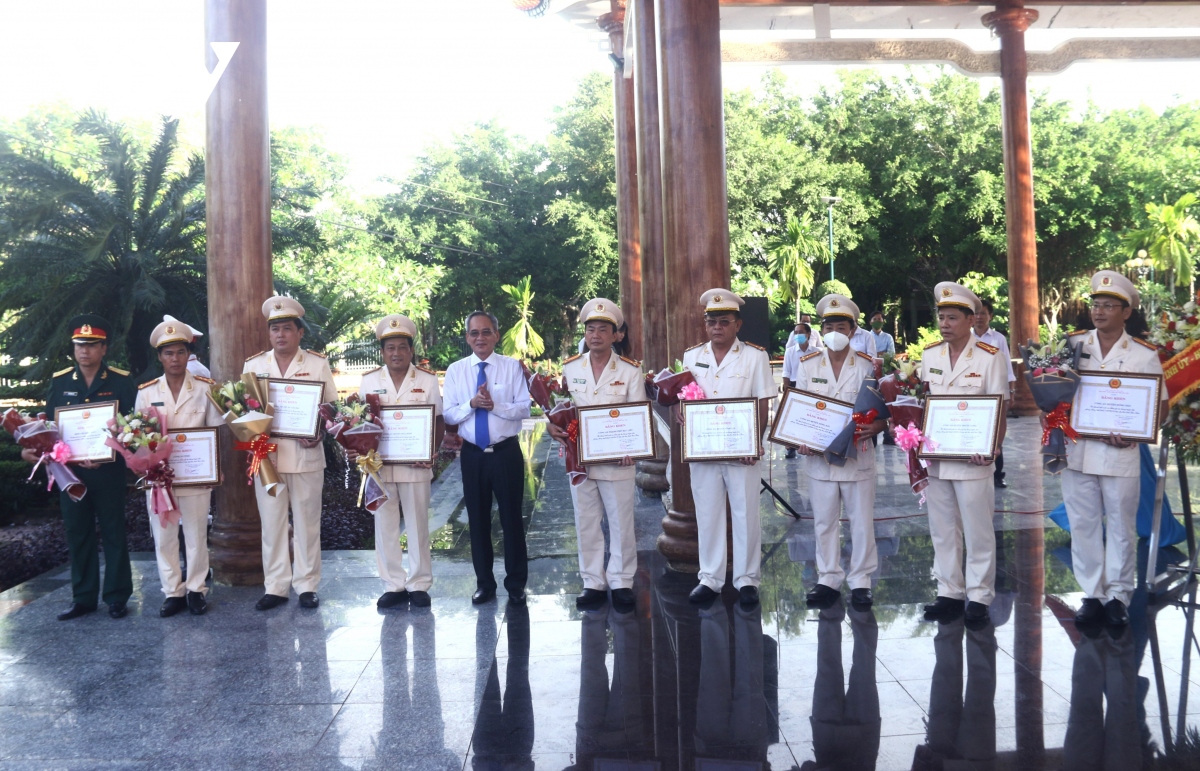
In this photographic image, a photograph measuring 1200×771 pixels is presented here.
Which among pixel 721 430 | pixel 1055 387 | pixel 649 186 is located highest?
pixel 649 186

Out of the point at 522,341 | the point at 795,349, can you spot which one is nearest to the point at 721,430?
the point at 795,349

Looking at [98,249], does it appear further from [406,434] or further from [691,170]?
A: [691,170]

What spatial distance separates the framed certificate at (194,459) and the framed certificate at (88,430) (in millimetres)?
392

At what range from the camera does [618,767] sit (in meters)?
4.04

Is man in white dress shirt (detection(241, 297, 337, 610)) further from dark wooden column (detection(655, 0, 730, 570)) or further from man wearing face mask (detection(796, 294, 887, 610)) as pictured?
man wearing face mask (detection(796, 294, 887, 610))

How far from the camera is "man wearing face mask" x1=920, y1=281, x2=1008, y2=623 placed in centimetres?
586

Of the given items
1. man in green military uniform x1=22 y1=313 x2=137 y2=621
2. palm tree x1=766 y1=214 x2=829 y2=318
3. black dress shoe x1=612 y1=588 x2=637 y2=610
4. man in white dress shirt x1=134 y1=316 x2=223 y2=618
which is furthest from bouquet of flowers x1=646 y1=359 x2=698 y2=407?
palm tree x1=766 y1=214 x2=829 y2=318

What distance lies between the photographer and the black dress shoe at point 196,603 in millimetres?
6527

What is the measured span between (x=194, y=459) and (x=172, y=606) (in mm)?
986

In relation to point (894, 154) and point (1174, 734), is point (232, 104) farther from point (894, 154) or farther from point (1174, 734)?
point (894, 154)

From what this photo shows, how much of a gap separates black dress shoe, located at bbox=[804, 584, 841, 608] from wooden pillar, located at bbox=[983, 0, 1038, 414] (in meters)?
12.6

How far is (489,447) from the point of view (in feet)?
21.5

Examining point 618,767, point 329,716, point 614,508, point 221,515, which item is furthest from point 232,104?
point 618,767

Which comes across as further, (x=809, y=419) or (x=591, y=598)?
(x=591, y=598)
